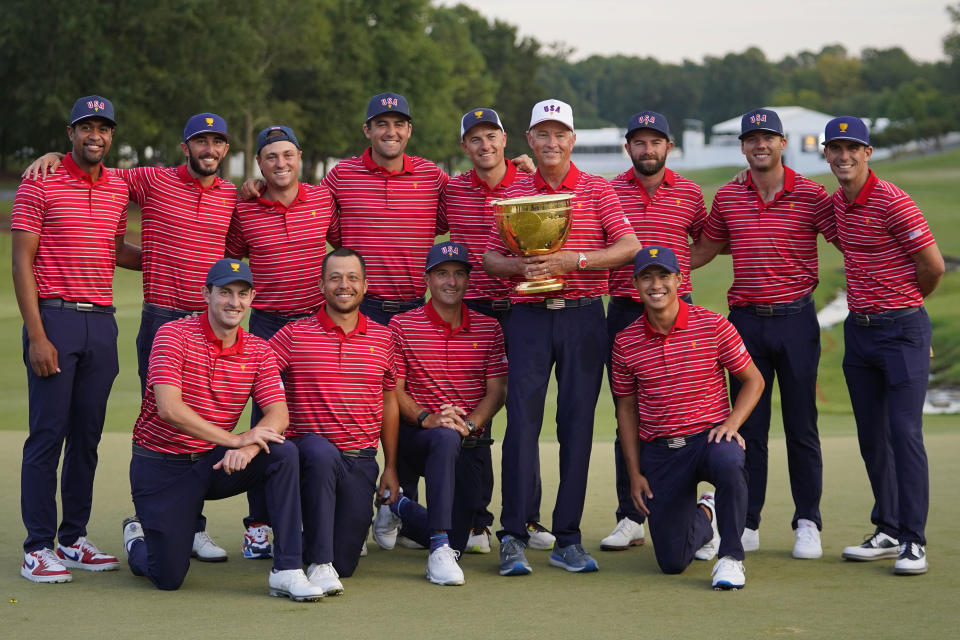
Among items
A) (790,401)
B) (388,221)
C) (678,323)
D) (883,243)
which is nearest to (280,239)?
(388,221)

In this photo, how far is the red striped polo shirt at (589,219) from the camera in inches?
259

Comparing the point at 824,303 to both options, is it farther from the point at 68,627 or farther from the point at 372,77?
the point at 372,77

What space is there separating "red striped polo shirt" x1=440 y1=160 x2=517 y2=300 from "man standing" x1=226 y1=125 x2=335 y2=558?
2.60 feet

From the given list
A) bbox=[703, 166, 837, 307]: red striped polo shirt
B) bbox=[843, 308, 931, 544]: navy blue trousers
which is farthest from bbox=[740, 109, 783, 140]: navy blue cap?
bbox=[843, 308, 931, 544]: navy blue trousers

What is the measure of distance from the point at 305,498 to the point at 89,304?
152 centimetres

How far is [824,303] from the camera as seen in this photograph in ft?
74.1

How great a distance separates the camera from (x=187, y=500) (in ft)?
19.9

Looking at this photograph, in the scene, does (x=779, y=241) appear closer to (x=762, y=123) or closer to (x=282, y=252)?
(x=762, y=123)

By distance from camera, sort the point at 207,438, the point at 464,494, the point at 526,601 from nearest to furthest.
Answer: the point at 526,601, the point at 207,438, the point at 464,494

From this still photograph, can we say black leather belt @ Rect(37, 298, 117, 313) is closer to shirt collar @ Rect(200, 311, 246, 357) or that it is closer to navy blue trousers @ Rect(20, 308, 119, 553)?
navy blue trousers @ Rect(20, 308, 119, 553)

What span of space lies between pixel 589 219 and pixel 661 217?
672 mm

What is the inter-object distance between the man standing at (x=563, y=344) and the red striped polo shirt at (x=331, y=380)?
0.73 m

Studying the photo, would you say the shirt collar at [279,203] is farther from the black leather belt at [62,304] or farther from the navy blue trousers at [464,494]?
the navy blue trousers at [464,494]

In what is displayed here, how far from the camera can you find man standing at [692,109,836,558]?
6785 millimetres
